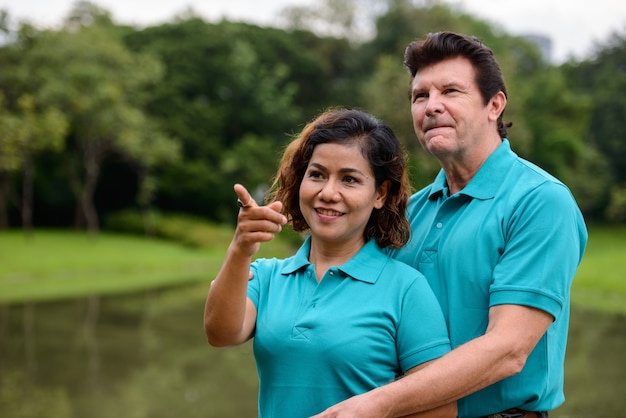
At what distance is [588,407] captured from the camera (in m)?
7.98

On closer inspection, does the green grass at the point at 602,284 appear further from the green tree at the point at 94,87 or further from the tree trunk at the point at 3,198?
the tree trunk at the point at 3,198

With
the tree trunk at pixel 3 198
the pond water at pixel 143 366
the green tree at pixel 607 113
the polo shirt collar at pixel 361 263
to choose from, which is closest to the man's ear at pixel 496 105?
the polo shirt collar at pixel 361 263

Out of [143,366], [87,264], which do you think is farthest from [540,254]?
[87,264]

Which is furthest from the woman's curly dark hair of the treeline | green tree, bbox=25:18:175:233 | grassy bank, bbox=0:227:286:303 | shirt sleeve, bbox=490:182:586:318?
green tree, bbox=25:18:175:233

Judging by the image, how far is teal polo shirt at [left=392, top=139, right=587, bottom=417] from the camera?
214cm

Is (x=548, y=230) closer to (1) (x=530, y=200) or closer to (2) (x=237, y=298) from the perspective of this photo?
(1) (x=530, y=200)

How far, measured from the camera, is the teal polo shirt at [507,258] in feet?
7.02

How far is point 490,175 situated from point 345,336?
0.72 m

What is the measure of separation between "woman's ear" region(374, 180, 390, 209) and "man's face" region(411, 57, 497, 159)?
200mm

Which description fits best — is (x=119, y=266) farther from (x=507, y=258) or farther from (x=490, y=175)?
(x=507, y=258)

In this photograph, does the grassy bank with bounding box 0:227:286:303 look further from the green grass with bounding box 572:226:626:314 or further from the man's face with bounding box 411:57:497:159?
the man's face with bounding box 411:57:497:159

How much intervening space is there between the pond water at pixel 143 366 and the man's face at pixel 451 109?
18.8 feet

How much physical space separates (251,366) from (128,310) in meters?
5.26

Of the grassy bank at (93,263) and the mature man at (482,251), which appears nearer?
the mature man at (482,251)
